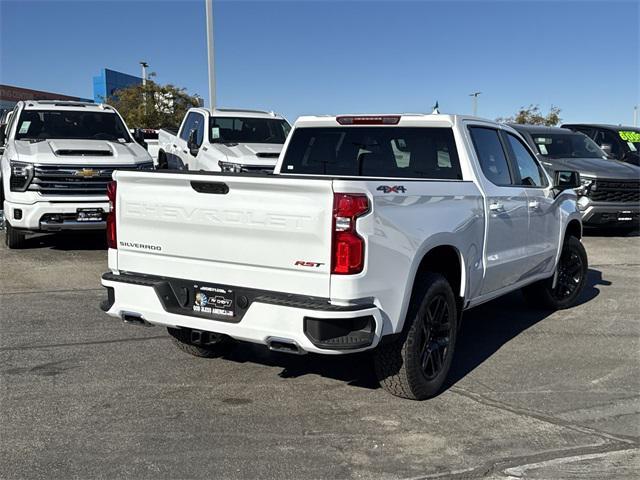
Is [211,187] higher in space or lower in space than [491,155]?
lower

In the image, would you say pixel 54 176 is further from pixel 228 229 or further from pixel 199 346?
pixel 228 229

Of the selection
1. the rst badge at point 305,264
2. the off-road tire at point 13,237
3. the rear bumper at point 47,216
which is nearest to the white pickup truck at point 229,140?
the rear bumper at point 47,216

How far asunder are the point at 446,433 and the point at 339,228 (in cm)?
144

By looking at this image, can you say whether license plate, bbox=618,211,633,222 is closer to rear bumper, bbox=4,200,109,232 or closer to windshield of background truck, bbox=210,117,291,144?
windshield of background truck, bbox=210,117,291,144

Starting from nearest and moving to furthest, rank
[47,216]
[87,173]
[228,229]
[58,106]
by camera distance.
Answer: [228,229] < [47,216] < [87,173] < [58,106]

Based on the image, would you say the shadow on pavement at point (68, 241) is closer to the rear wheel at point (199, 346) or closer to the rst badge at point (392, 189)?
the rear wheel at point (199, 346)

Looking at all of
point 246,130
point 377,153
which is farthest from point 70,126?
point 377,153

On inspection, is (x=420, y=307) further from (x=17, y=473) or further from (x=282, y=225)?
(x=17, y=473)

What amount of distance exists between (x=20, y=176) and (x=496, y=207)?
675 centimetres

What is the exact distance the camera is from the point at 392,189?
12.7 feet

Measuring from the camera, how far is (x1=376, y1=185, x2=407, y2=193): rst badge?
12.4ft

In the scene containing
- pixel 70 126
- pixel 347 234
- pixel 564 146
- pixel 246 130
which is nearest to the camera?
pixel 347 234

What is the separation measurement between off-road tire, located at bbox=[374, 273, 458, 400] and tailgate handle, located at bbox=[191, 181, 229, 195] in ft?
4.45

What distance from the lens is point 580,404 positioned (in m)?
4.51
